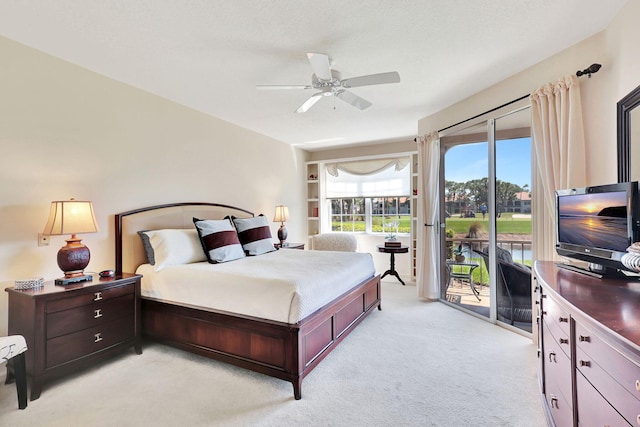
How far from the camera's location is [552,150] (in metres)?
2.53

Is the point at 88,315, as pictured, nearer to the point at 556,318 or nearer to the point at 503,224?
the point at 556,318

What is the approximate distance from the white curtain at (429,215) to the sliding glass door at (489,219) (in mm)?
114

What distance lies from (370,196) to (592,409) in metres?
5.00

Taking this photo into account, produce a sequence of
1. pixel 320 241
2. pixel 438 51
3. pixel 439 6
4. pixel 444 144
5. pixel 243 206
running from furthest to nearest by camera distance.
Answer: pixel 320 241
pixel 243 206
pixel 444 144
pixel 438 51
pixel 439 6

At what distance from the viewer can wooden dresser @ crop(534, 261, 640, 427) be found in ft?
2.96

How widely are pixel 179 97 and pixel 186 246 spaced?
5.72 ft

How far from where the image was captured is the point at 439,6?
1917 millimetres

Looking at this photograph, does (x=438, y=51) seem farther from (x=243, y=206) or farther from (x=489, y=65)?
(x=243, y=206)

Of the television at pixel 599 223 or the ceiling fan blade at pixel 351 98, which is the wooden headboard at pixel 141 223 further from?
the television at pixel 599 223

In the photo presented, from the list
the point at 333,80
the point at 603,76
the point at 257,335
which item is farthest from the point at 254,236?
the point at 603,76

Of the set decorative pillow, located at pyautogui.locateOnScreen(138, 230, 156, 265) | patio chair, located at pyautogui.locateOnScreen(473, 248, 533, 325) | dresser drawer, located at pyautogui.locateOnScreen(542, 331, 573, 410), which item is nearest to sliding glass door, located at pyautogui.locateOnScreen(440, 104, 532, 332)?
patio chair, located at pyautogui.locateOnScreen(473, 248, 533, 325)

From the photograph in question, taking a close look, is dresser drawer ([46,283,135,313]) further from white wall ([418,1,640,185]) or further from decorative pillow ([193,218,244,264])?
white wall ([418,1,640,185])

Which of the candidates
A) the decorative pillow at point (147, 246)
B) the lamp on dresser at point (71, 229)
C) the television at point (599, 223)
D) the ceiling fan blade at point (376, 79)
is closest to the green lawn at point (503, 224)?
the television at point (599, 223)

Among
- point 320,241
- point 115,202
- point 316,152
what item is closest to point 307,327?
point 115,202
